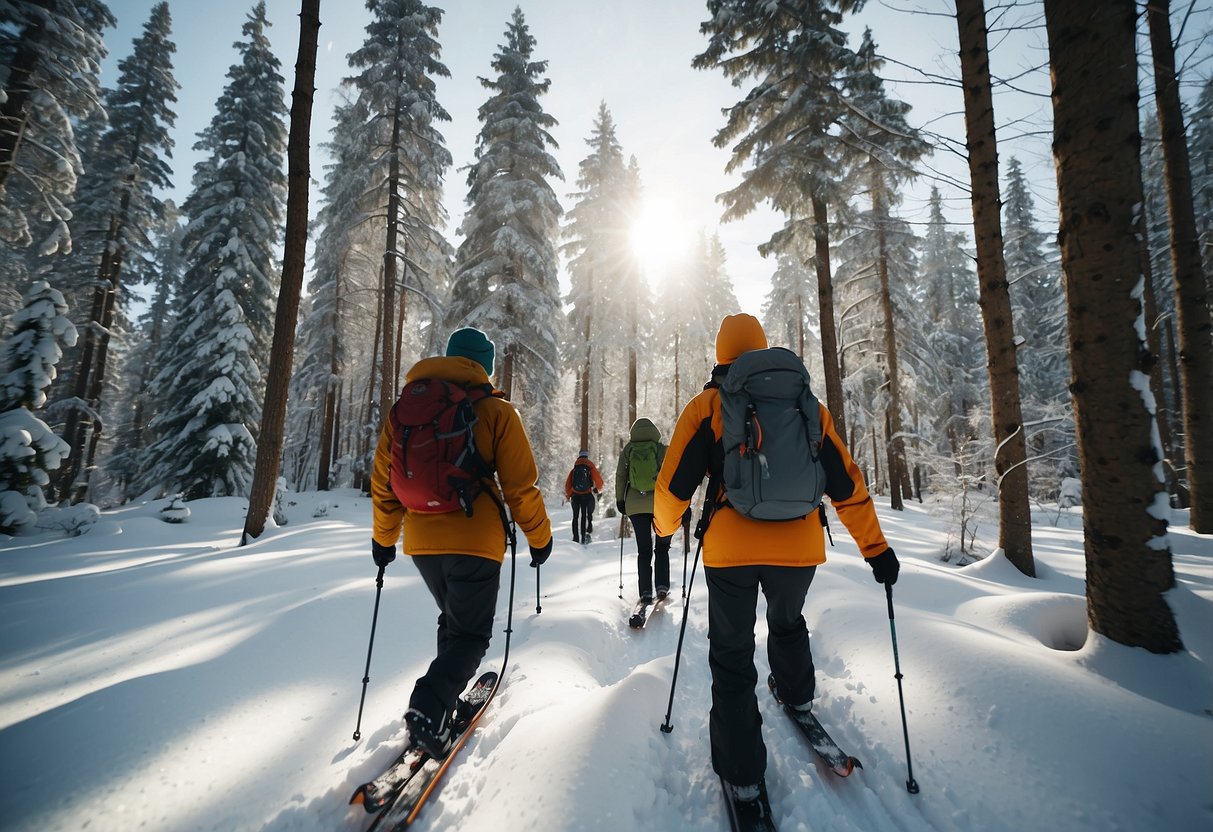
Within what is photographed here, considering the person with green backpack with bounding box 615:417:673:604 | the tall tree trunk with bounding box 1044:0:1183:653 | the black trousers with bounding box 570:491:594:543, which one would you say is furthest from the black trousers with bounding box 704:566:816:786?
the black trousers with bounding box 570:491:594:543

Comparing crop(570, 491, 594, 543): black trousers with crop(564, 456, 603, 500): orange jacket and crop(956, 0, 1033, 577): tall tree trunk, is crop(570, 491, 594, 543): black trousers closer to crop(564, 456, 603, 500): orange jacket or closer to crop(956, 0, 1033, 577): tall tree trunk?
crop(564, 456, 603, 500): orange jacket

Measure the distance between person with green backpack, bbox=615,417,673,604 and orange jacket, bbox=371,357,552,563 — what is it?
3119 mm

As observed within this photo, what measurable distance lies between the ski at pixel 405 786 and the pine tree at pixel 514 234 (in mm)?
13352

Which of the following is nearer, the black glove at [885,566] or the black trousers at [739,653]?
the black trousers at [739,653]

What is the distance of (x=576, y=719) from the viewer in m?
2.71

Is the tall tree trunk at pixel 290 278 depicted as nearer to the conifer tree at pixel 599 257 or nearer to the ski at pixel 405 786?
the ski at pixel 405 786

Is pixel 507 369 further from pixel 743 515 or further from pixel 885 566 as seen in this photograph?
pixel 885 566

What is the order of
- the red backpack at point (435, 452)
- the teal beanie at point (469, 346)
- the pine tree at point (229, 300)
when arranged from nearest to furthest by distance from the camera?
the red backpack at point (435, 452) < the teal beanie at point (469, 346) < the pine tree at point (229, 300)

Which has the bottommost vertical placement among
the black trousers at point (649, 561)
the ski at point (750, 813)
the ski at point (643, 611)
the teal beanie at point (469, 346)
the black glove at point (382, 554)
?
the ski at point (643, 611)

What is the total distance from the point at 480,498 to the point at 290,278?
821 cm

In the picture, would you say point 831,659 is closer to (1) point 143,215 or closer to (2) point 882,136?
(2) point 882,136

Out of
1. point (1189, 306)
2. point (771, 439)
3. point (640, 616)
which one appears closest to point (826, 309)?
point (1189, 306)

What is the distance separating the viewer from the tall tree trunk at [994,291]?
5656mm

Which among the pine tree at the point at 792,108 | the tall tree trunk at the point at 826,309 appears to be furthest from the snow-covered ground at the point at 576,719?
the pine tree at the point at 792,108
